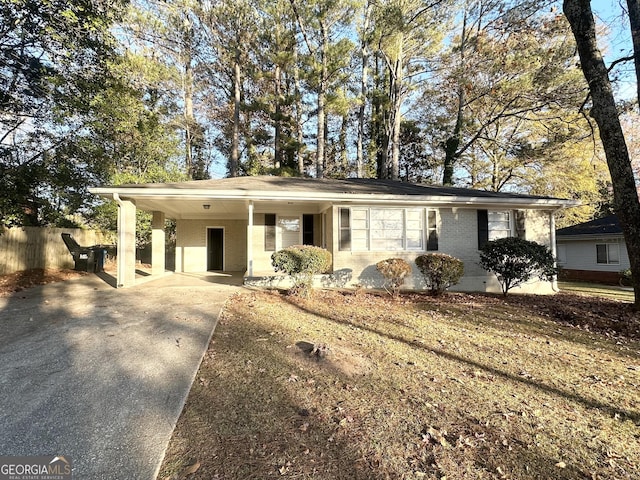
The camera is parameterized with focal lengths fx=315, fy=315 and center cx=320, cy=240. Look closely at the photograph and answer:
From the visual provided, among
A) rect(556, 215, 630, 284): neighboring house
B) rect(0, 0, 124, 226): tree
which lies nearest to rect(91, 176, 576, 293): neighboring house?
rect(0, 0, 124, 226): tree

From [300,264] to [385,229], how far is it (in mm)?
3539

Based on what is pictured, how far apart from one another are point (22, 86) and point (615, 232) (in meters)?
24.9

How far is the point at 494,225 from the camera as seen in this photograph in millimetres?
10516

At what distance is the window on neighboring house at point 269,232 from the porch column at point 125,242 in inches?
173

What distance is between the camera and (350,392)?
3.18 metres

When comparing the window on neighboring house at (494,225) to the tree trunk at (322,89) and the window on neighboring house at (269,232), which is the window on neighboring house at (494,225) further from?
the tree trunk at (322,89)

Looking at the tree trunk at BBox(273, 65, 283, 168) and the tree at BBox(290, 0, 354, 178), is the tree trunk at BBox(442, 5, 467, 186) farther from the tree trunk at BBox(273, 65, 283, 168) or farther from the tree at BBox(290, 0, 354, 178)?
the tree trunk at BBox(273, 65, 283, 168)

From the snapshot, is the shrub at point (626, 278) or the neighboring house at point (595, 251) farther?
the neighboring house at point (595, 251)

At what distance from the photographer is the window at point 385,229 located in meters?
9.89

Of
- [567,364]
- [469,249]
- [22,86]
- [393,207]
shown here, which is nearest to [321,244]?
[393,207]

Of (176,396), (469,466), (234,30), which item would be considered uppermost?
(234,30)

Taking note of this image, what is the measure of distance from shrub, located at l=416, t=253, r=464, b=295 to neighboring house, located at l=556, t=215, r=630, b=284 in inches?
404

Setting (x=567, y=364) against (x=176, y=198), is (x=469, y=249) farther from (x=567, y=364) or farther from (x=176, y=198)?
(x=176, y=198)

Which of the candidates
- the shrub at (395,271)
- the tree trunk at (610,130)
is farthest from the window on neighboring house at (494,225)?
the tree trunk at (610,130)
